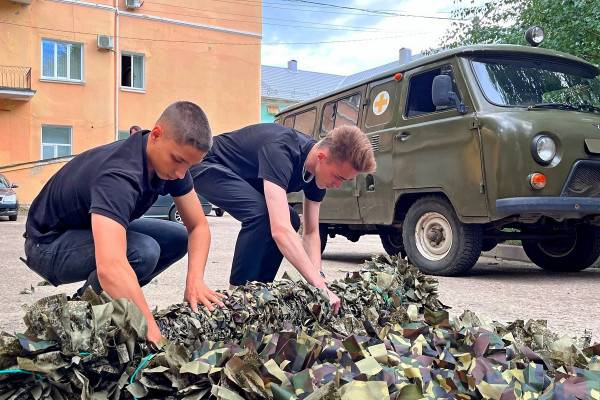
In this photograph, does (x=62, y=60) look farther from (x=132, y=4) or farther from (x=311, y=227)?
(x=311, y=227)

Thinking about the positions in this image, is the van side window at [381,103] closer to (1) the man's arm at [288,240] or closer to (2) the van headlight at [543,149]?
(2) the van headlight at [543,149]

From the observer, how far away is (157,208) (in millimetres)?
15180

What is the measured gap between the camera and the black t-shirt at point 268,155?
3.29 metres

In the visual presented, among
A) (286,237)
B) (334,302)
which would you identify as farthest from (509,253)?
(334,302)

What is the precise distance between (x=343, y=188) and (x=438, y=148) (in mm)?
1573

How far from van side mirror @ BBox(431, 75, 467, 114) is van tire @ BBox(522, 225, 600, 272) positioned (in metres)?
1.84

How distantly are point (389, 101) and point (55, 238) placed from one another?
4.41 metres

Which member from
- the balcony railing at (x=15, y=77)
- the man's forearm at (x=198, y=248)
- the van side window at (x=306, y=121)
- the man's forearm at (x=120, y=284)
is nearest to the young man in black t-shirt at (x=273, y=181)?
the man's forearm at (x=198, y=248)

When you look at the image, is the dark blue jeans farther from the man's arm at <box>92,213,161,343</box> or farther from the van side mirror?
the van side mirror

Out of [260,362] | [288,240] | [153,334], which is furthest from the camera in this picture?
[288,240]

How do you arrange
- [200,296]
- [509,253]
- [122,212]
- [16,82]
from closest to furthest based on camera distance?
1. [122,212]
2. [200,296]
3. [509,253]
4. [16,82]

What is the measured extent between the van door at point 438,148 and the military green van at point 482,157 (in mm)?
10

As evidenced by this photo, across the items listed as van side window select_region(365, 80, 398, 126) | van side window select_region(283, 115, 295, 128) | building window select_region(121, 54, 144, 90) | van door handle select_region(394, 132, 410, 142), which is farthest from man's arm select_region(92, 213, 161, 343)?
building window select_region(121, 54, 144, 90)

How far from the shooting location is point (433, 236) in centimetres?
588
